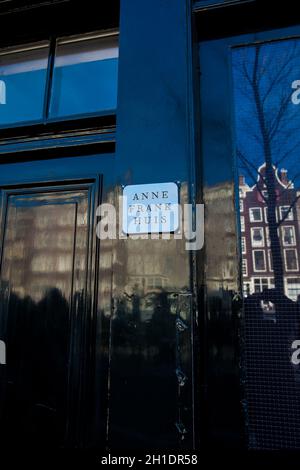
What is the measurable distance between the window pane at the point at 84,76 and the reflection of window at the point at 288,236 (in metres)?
1.07

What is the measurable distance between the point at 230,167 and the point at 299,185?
0.29 metres

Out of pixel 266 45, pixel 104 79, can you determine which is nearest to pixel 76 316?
pixel 104 79

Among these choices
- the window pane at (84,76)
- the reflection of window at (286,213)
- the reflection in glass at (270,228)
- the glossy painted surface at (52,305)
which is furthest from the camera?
the window pane at (84,76)

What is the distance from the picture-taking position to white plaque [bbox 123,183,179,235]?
4.90 feet

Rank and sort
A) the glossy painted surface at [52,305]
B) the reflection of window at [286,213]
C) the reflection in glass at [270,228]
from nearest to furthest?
the reflection in glass at [270,228] < the reflection of window at [286,213] < the glossy painted surface at [52,305]

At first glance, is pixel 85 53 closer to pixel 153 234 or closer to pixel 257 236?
pixel 153 234

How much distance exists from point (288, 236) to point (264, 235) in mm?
94

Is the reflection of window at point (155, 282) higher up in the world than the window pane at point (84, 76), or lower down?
lower down

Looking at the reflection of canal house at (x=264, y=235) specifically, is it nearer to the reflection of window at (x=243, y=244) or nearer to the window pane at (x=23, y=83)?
the reflection of window at (x=243, y=244)

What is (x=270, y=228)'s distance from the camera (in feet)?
4.88

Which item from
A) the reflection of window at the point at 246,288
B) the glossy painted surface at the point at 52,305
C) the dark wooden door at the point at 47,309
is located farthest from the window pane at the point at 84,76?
the reflection of window at the point at 246,288

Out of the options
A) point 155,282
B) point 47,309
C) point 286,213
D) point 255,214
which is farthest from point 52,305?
point 286,213

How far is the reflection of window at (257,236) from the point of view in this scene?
4.88 ft
